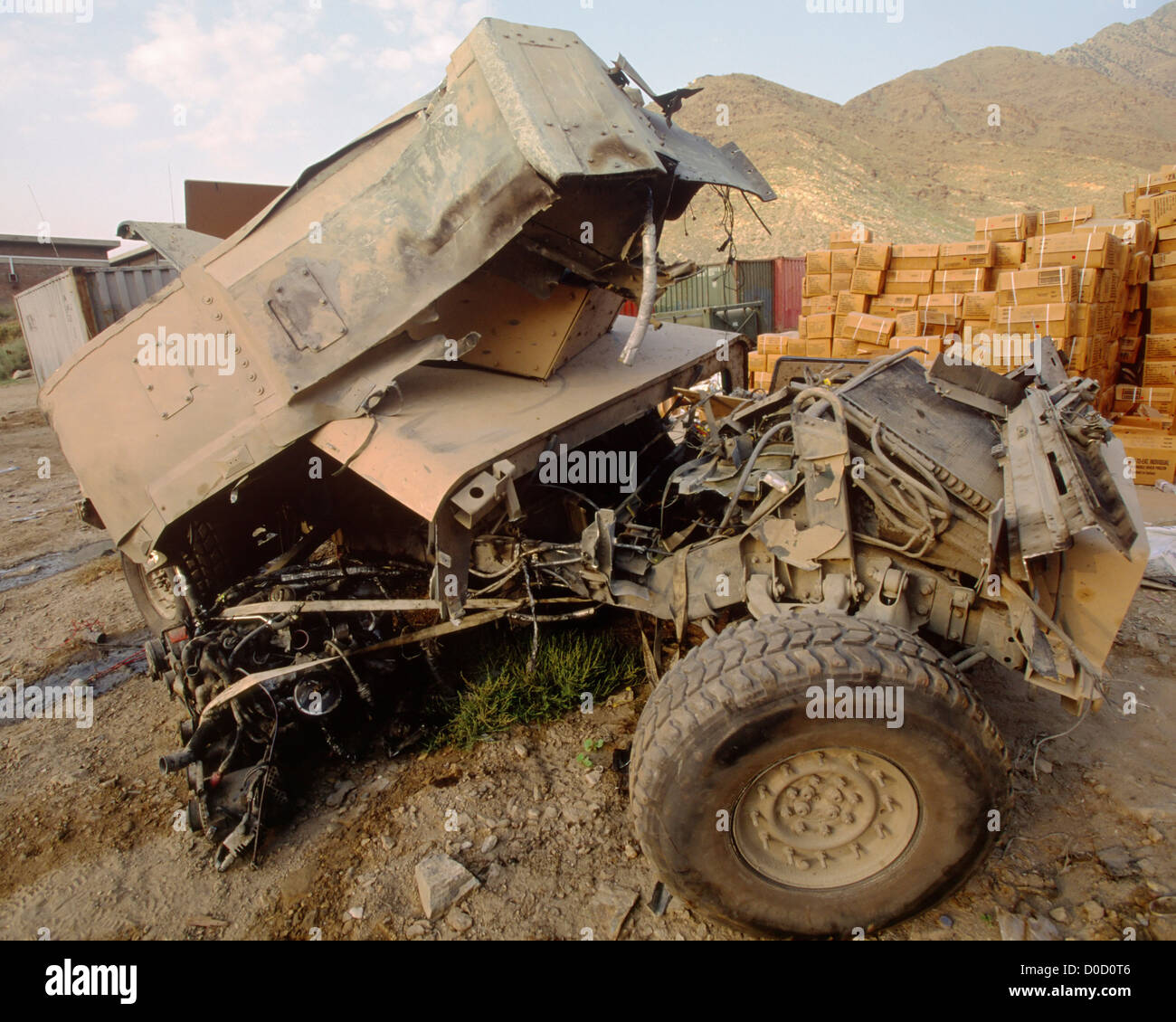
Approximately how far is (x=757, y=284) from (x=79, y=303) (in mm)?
12301

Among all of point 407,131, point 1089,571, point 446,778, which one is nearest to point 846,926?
point 1089,571

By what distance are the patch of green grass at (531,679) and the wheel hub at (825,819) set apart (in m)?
1.45

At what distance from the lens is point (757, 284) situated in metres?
14.8

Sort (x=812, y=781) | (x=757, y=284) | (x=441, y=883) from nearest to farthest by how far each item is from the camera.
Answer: (x=812, y=781) → (x=441, y=883) → (x=757, y=284)

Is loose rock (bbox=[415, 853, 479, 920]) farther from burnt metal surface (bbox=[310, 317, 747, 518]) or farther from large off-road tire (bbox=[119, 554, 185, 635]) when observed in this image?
large off-road tire (bbox=[119, 554, 185, 635])

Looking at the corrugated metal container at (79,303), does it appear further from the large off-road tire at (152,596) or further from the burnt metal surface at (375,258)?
the burnt metal surface at (375,258)

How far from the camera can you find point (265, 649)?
336 centimetres

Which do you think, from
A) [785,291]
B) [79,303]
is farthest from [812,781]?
[785,291]

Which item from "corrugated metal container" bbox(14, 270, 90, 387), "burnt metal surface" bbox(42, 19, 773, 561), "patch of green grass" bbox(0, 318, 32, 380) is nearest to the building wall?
"patch of green grass" bbox(0, 318, 32, 380)

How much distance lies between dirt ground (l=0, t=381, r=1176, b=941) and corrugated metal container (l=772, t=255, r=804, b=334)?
1295 cm

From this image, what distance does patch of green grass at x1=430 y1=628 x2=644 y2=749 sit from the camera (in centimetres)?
340

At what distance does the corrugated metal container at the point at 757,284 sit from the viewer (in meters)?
14.1

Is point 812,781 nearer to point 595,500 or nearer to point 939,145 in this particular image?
point 595,500
